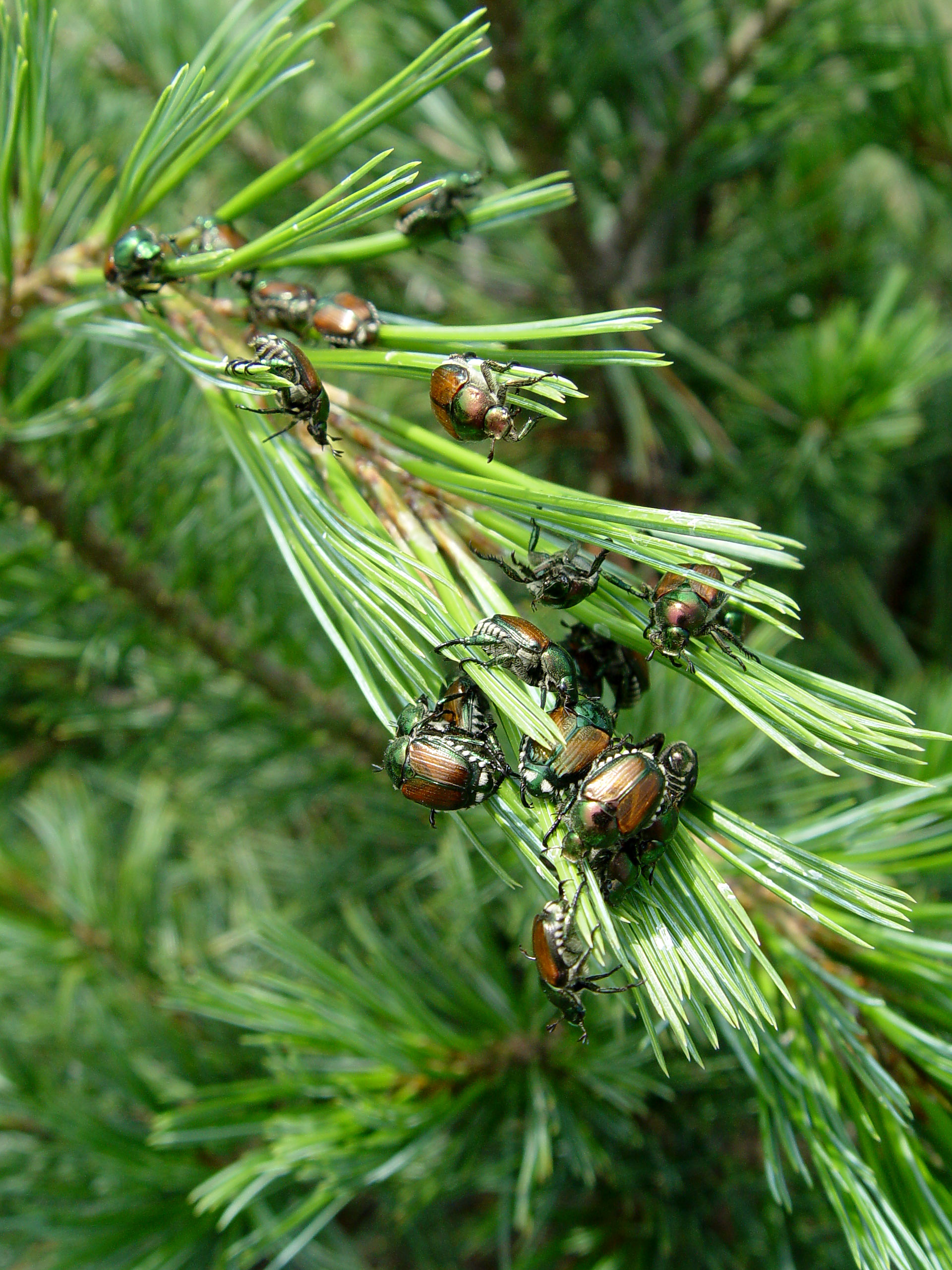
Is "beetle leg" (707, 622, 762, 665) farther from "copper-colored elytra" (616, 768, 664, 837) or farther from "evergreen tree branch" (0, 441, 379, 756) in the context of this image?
"evergreen tree branch" (0, 441, 379, 756)

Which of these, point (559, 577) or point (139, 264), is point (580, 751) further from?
point (139, 264)

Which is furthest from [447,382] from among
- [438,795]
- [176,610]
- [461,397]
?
[176,610]

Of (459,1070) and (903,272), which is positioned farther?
(903,272)

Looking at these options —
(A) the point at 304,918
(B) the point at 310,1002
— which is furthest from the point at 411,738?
(A) the point at 304,918

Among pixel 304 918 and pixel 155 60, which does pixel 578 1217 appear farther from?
pixel 155 60

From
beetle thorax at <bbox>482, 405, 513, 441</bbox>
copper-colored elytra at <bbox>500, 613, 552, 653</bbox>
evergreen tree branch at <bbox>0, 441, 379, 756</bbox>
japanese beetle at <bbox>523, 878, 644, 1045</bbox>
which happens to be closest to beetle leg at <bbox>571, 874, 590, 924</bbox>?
japanese beetle at <bbox>523, 878, 644, 1045</bbox>

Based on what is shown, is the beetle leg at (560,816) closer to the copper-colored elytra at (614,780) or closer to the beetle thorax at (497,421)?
the copper-colored elytra at (614,780)
